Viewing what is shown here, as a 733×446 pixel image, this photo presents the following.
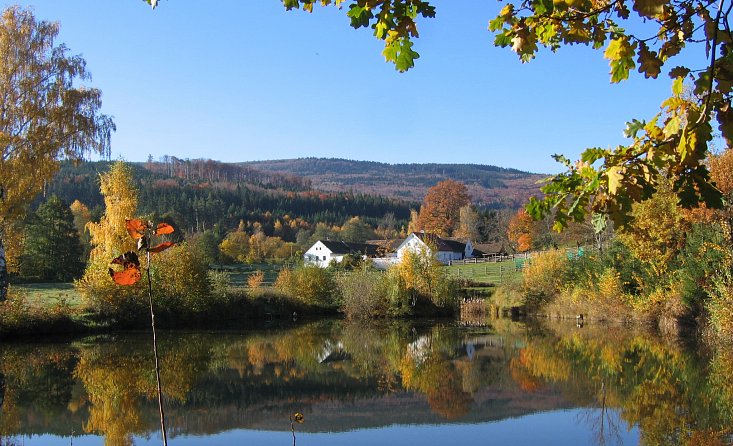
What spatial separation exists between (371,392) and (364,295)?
1947cm

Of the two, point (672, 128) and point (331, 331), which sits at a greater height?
point (672, 128)

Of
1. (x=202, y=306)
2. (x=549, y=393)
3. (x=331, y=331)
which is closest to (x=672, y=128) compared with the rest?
(x=549, y=393)

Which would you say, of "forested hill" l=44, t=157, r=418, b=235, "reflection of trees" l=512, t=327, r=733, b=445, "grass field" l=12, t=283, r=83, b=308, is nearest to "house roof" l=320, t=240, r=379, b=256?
"forested hill" l=44, t=157, r=418, b=235

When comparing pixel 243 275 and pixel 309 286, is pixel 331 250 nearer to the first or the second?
pixel 243 275

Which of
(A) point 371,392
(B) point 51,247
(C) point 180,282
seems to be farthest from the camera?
(B) point 51,247

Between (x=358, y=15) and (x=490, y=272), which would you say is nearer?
(x=358, y=15)

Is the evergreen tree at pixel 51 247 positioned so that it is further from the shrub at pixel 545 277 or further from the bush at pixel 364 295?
the shrub at pixel 545 277

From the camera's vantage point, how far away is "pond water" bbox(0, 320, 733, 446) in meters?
10.7

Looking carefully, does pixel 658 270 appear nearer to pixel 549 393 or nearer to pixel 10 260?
pixel 549 393

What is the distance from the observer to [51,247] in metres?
41.9

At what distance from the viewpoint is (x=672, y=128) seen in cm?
267

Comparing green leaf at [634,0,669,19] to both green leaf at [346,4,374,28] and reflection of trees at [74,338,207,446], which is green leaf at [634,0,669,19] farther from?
reflection of trees at [74,338,207,446]

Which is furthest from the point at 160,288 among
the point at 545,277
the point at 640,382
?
the point at 640,382

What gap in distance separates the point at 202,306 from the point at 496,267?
92.6 feet
